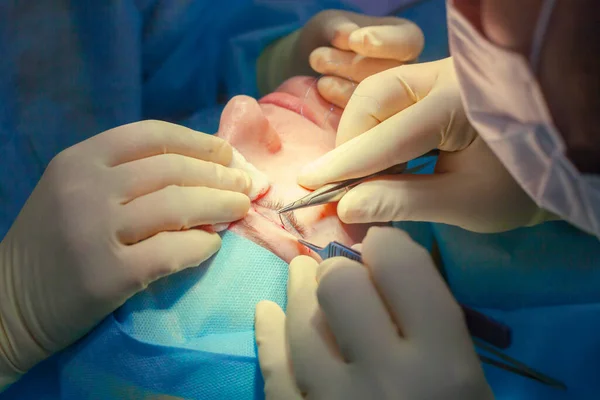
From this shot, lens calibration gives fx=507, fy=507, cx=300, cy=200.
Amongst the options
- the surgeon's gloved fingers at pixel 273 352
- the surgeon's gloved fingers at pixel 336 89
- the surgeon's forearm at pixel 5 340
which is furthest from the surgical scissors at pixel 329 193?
the surgeon's forearm at pixel 5 340

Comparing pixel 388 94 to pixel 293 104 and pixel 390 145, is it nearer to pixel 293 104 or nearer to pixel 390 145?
pixel 390 145

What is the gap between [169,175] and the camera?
1.14 meters

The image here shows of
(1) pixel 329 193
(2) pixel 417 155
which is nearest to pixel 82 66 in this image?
(1) pixel 329 193

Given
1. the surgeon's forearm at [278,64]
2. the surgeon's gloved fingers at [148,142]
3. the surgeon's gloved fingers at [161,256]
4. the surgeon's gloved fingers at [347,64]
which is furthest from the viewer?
the surgeon's forearm at [278,64]

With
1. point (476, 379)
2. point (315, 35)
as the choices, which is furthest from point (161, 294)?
point (315, 35)

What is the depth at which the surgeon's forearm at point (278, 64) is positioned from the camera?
1.90 metres

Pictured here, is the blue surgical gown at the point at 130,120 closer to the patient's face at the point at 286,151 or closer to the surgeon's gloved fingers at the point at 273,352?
the patient's face at the point at 286,151

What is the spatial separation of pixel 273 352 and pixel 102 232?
1.40ft

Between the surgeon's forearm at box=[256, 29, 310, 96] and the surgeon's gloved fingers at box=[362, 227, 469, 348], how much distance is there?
108 cm

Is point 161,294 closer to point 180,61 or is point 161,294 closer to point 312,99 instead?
point 312,99

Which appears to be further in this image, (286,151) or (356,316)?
(286,151)

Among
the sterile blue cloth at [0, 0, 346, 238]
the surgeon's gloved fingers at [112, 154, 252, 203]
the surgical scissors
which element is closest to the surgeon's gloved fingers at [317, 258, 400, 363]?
the surgical scissors

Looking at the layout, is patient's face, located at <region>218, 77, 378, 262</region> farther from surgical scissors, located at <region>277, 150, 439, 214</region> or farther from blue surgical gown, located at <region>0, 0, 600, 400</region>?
blue surgical gown, located at <region>0, 0, 600, 400</region>

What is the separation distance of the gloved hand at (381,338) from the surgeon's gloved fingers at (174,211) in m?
0.29
